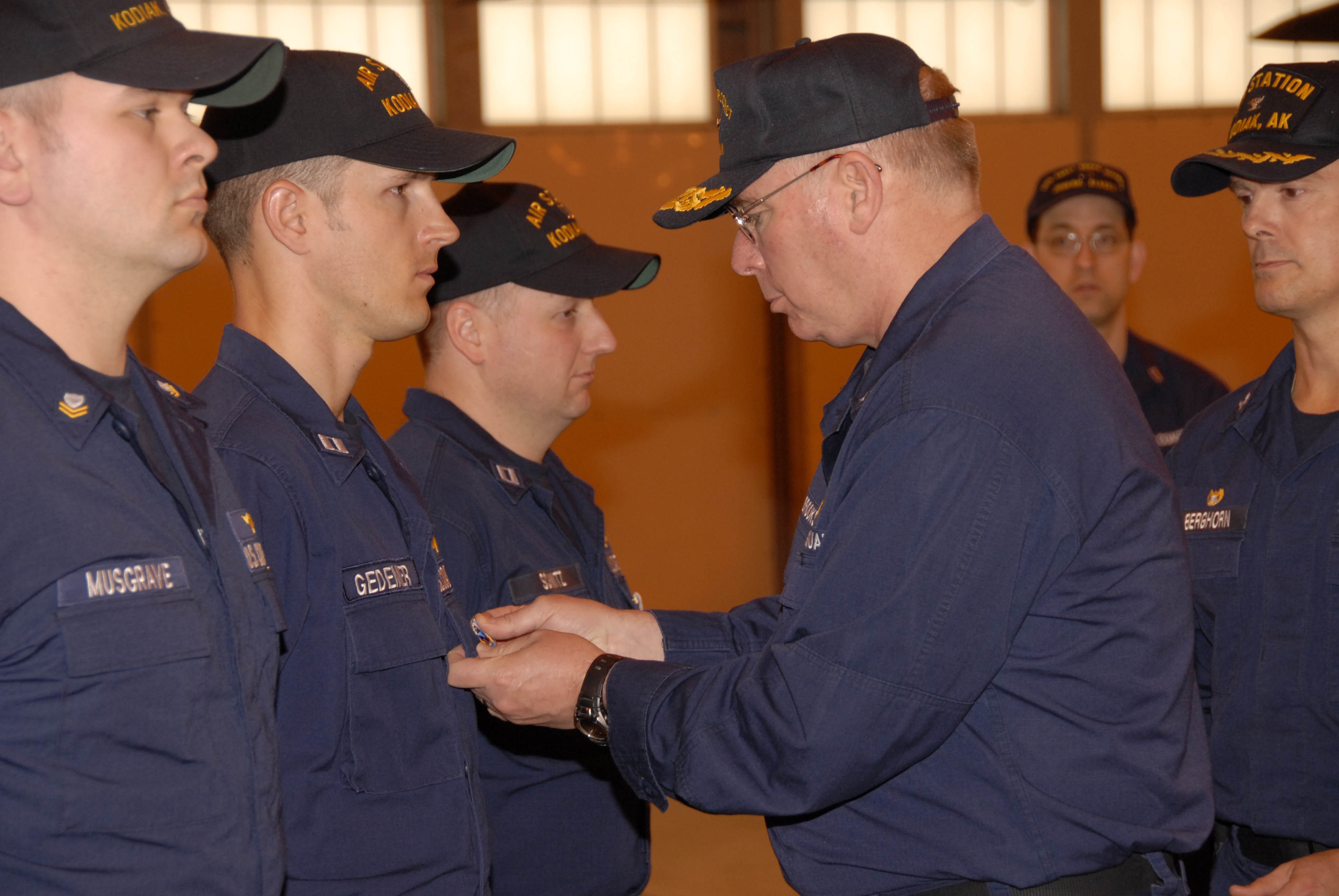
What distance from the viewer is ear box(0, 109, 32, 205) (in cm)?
123

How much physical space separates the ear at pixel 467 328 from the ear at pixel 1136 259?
2.31 m

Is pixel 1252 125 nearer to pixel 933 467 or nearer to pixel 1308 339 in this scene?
pixel 1308 339

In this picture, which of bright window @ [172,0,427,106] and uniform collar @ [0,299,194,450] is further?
bright window @ [172,0,427,106]

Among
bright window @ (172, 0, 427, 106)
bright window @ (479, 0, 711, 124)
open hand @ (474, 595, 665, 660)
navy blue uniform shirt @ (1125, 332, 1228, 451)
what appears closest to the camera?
open hand @ (474, 595, 665, 660)

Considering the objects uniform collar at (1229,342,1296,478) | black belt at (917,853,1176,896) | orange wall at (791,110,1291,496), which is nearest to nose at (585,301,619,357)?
uniform collar at (1229,342,1296,478)

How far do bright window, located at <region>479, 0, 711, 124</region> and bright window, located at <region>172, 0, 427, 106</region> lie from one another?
1.08ft

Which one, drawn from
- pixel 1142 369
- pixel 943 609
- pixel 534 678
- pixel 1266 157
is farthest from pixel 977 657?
pixel 1142 369

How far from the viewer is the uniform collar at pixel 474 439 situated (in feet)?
7.64

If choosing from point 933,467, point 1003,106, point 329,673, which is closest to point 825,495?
point 933,467

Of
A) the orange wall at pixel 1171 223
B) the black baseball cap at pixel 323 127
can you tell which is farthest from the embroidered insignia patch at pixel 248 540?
the orange wall at pixel 1171 223

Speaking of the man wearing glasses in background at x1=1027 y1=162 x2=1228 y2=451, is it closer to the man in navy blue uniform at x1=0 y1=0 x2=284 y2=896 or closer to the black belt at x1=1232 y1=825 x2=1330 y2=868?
the black belt at x1=1232 y1=825 x2=1330 y2=868

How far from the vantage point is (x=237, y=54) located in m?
1.32

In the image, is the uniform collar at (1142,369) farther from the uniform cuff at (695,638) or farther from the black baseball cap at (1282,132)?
the uniform cuff at (695,638)

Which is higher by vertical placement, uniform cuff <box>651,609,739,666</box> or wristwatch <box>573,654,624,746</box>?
wristwatch <box>573,654,624,746</box>
